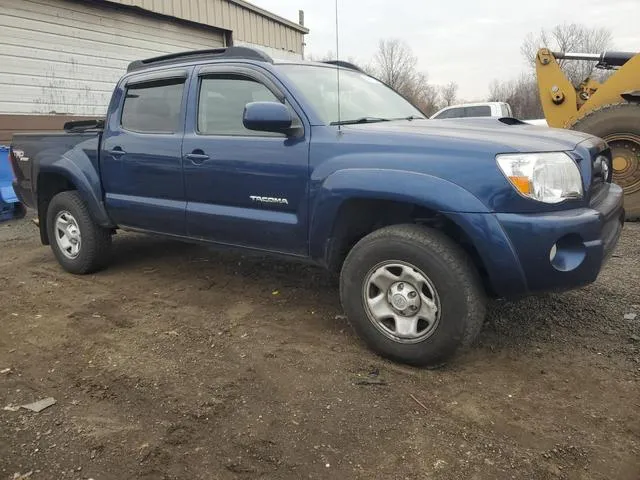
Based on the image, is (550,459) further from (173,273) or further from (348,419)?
(173,273)

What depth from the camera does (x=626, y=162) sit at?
652cm

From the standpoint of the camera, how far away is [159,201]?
425 cm

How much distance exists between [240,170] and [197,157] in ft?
1.48

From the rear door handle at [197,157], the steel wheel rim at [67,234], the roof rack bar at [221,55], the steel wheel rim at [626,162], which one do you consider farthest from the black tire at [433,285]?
the steel wheel rim at [626,162]

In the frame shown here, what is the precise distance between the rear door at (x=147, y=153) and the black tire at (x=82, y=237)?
38 centimetres

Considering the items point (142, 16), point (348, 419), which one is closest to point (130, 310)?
point (348, 419)

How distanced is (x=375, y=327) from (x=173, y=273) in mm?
2664

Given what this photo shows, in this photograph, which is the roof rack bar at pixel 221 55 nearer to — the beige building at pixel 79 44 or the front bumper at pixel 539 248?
the front bumper at pixel 539 248

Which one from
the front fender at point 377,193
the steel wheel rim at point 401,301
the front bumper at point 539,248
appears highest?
the front fender at point 377,193

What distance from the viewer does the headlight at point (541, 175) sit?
2.72 meters

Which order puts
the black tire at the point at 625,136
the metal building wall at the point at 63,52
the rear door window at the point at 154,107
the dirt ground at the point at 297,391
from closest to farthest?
the dirt ground at the point at 297,391
the rear door window at the point at 154,107
the black tire at the point at 625,136
the metal building wall at the point at 63,52

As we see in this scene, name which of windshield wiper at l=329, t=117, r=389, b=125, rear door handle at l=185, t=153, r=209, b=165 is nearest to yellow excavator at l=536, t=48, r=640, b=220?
windshield wiper at l=329, t=117, r=389, b=125

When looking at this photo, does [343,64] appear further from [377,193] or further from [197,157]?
[377,193]

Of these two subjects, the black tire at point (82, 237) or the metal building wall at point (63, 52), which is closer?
the black tire at point (82, 237)
